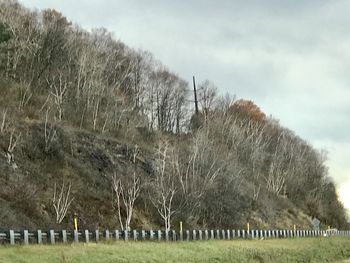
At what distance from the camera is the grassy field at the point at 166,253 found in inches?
1171

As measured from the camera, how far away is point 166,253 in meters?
35.8

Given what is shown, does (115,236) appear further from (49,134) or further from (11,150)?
(49,134)

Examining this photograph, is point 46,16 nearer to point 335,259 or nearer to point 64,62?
point 64,62

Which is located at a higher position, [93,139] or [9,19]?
[9,19]

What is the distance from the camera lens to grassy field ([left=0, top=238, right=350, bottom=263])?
97.6 ft

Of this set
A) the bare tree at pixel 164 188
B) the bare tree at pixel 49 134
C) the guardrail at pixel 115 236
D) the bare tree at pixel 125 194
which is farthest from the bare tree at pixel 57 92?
the guardrail at pixel 115 236

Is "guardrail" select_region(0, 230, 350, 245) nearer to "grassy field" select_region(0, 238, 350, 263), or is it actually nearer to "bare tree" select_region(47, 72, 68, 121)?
"grassy field" select_region(0, 238, 350, 263)

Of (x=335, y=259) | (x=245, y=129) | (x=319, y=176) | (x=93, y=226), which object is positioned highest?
(x=245, y=129)

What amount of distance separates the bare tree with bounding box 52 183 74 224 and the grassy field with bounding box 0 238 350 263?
36.5 ft

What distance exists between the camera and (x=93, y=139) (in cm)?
6656

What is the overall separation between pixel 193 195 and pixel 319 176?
6077 centimetres

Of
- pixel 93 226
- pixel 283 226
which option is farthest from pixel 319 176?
pixel 93 226

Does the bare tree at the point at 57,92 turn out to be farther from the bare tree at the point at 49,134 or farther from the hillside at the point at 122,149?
the bare tree at the point at 49,134

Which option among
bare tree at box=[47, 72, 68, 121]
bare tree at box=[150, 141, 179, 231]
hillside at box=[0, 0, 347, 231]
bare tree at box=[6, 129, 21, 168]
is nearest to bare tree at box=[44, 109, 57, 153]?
hillside at box=[0, 0, 347, 231]
